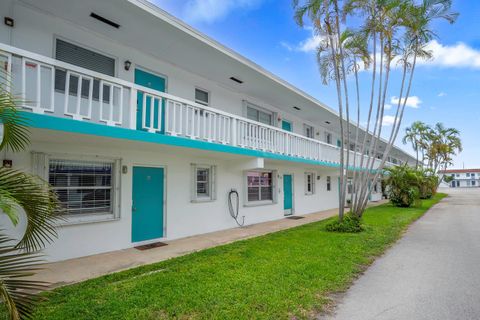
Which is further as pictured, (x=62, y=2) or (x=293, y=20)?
(x=293, y=20)

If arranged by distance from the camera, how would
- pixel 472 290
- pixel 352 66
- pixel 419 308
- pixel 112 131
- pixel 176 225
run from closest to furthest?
1. pixel 419 308
2. pixel 472 290
3. pixel 112 131
4. pixel 176 225
5. pixel 352 66

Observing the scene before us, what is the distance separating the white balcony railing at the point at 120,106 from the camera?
16.1ft

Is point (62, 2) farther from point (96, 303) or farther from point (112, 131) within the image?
point (96, 303)

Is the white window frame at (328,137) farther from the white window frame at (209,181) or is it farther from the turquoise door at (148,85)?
the turquoise door at (148,85)

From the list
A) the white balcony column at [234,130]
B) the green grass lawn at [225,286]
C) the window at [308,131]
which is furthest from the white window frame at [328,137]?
the green grass lawn at [225,286]

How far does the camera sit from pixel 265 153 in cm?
1009

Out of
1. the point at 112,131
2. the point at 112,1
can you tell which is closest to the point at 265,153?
the point at 112,131

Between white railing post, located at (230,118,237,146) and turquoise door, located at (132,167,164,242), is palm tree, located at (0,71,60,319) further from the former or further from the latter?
white railing post, located at (230,118,237,146)

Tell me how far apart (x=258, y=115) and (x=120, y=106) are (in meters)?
7.88

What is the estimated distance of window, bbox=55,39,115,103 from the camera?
6461 mm

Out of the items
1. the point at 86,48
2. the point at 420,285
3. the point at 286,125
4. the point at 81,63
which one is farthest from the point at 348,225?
the point at 86,48

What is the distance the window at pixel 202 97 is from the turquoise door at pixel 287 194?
19.4ft

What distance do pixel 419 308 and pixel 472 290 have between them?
1366mm

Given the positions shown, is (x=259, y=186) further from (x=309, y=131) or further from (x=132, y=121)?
(x=132, y=121)
